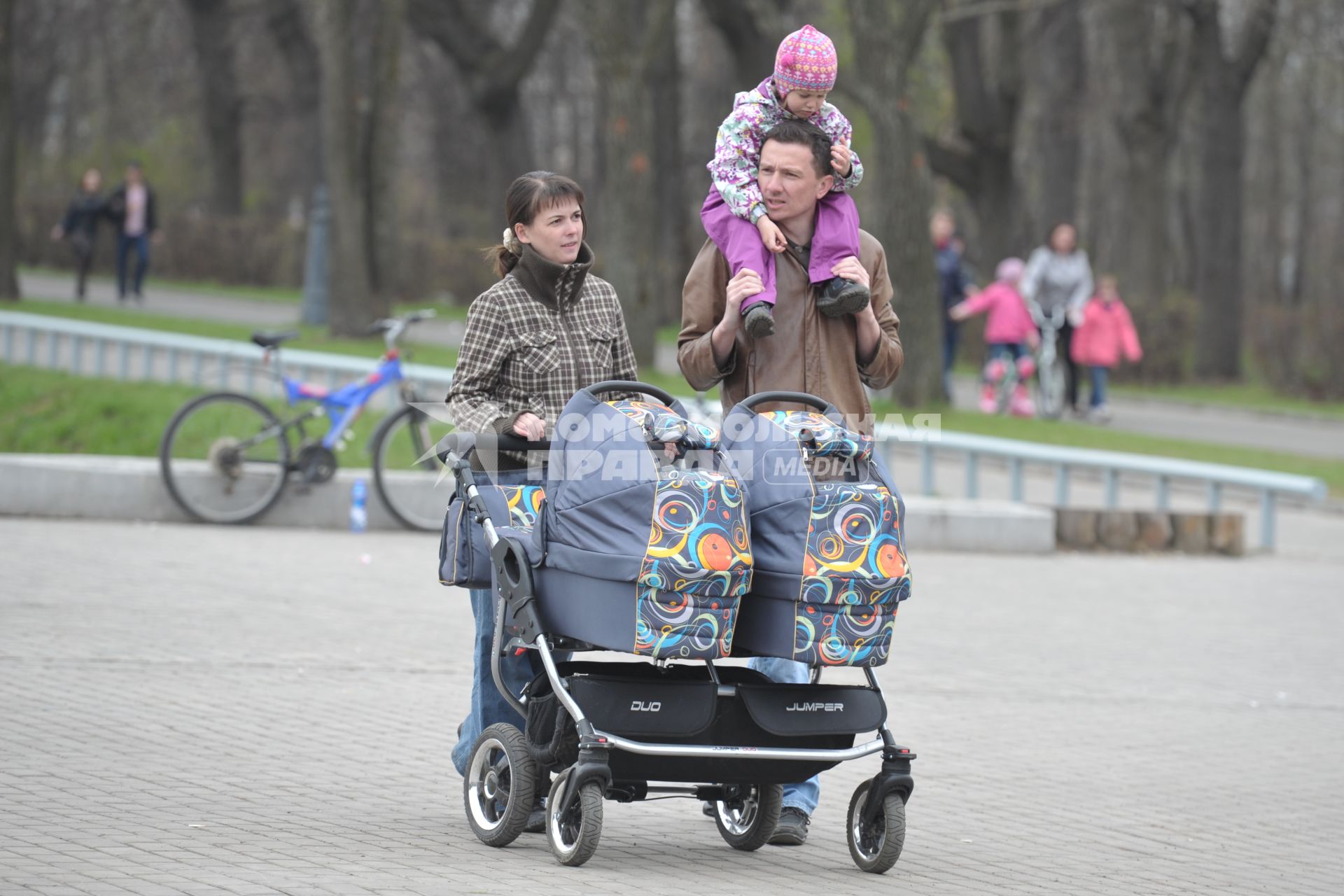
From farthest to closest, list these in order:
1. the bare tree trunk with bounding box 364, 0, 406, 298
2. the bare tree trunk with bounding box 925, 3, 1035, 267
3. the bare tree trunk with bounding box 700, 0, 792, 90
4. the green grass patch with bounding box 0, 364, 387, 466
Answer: the bare tree trunk with bounding box 925, 3, 1035, 267
the bare tree trunk with bounding box 700, 0, 792, 90
the bare tree trunk with bounding box 364, 0, 406, 298
the green grass patch with bounding box 0, 364, 387, 466

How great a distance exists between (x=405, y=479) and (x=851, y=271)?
6889 mm

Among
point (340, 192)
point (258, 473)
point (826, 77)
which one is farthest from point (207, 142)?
point (826, 77)

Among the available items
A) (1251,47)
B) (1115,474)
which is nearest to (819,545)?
(1115,474)

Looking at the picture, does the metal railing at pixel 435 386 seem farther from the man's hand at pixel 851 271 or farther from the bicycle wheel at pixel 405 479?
the man's hand at pixel 851 271

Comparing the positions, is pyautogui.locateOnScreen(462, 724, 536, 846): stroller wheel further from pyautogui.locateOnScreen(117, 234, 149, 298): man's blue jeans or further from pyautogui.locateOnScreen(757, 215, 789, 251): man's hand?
pyautogui.locateOnScreen(117, 234, 149, 298): man's blue jeans

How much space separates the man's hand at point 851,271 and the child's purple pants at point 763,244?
0.7 inches

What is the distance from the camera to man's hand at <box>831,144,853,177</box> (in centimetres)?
532

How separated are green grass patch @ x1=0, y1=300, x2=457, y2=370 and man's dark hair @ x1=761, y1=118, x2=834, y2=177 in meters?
13.4

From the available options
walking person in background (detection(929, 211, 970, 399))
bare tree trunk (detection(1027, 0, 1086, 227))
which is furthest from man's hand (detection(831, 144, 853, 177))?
bare tree trunk (detection(1027, 0, 1086, 227))

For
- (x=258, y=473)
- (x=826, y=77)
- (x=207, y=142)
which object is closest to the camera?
(x=826, y=77)

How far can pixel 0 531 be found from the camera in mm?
10703

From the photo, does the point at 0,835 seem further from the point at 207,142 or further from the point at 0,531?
the point at 207,142

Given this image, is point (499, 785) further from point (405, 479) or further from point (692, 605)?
point (405, 479)

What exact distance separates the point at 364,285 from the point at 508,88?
1109cm
